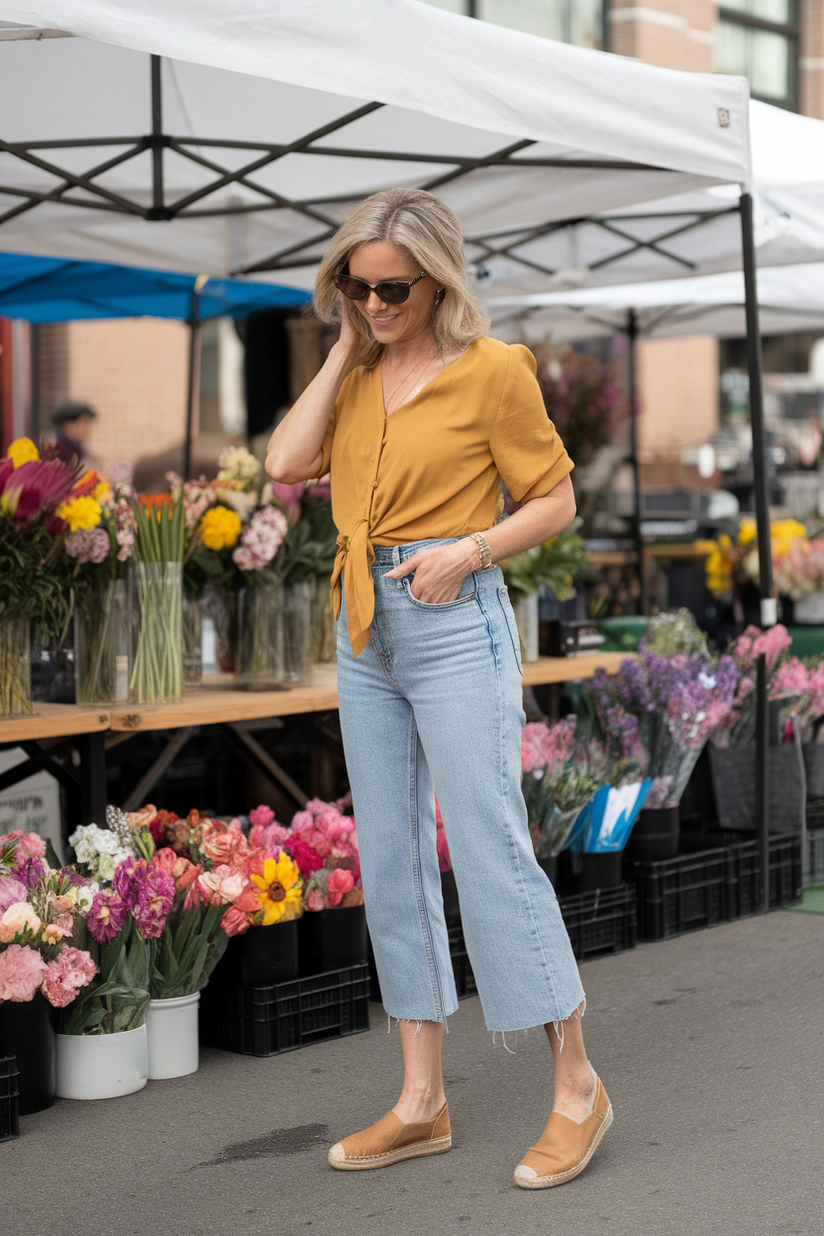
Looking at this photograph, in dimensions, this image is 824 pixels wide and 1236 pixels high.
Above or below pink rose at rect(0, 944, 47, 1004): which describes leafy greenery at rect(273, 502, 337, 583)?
above

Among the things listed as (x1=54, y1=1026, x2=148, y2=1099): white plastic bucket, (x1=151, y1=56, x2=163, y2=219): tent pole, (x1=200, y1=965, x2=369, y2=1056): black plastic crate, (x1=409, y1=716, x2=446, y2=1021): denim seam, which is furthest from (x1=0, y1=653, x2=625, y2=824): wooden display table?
(x1=151, y1=56, x2=163, y2=219): tent pole

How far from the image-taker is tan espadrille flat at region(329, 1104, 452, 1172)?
9.22 feet

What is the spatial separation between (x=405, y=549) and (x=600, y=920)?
76.8 inches

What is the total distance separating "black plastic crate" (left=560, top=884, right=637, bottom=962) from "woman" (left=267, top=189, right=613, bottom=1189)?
1.44m

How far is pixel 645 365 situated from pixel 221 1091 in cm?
1102

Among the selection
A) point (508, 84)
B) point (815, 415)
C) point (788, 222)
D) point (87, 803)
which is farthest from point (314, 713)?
point (815, 415)

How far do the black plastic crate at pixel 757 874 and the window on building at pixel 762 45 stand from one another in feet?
32.8

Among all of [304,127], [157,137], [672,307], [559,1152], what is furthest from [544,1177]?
[672,307]

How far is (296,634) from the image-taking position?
439 centimetres

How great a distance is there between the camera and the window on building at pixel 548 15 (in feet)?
37.8

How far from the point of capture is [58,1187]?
2760 millimetres

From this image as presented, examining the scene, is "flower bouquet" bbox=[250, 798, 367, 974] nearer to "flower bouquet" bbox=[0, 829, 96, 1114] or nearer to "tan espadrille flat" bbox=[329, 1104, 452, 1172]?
"flower bouquet" bbox=[0, 829, 96, 1114]

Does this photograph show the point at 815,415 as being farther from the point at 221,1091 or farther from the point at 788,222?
the point at 221,1091

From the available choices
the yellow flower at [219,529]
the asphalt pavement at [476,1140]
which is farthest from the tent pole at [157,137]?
the asphalt pavement at [476,1140]
